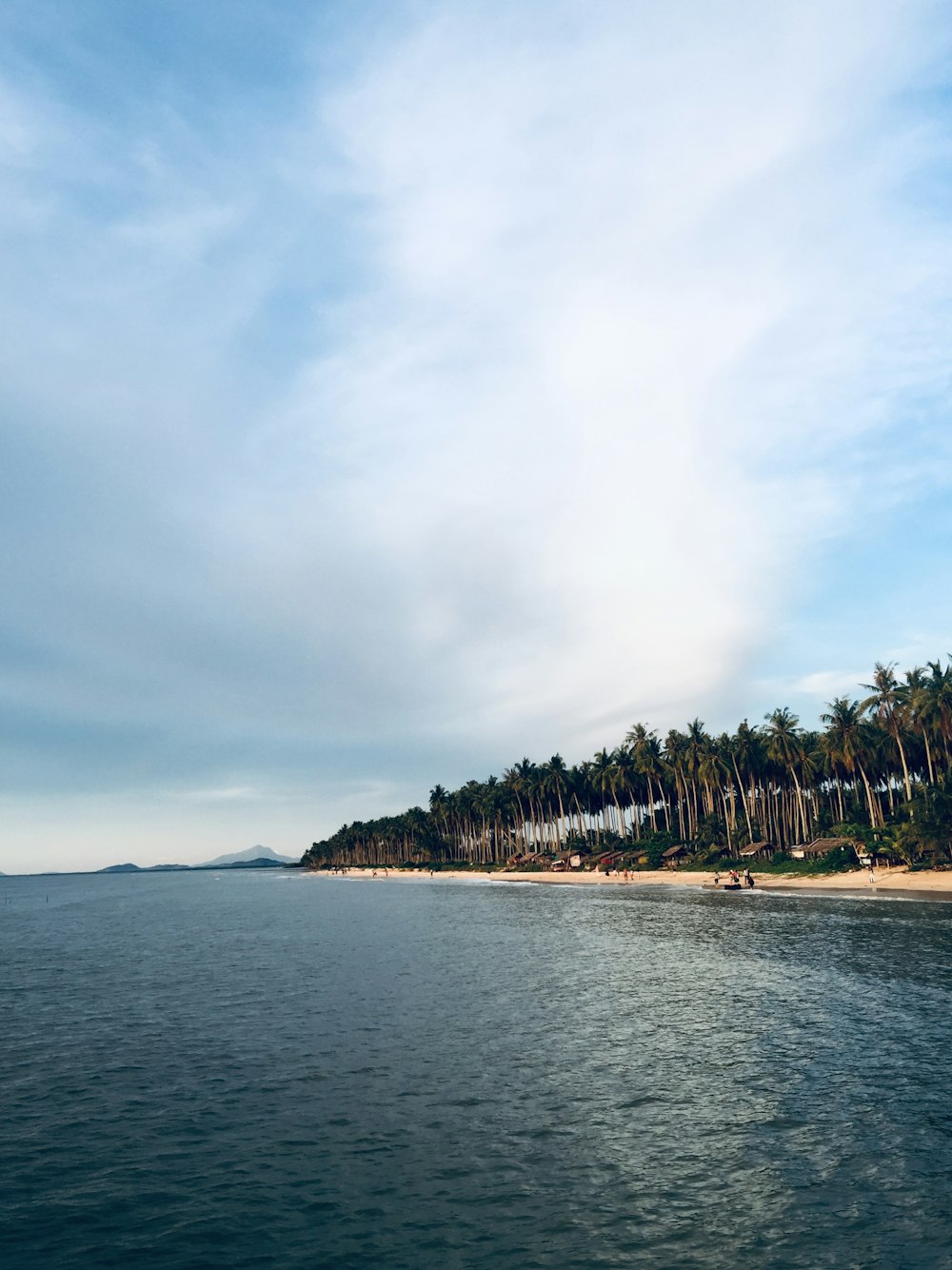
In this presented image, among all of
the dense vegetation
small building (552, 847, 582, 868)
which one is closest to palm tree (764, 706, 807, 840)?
the dense vegetation

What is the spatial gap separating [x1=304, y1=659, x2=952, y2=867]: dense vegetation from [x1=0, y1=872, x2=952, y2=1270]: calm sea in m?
51.7

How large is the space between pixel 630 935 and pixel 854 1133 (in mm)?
39399

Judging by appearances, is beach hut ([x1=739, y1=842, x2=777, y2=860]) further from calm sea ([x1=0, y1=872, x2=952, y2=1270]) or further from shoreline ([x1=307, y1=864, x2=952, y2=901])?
calm sea ([x1=0, y1=872, x2=952, y2=1270])

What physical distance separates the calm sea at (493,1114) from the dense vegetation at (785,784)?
5170 centimetres

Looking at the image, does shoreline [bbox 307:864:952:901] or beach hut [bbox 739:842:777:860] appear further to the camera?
beach hut [bbox 739:842:777:860]

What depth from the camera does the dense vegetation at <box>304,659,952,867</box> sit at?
315ft

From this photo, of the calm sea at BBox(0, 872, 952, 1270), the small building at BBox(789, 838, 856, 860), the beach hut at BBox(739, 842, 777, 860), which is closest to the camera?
the calm sea at BBox(0, 872, 952, 1270)

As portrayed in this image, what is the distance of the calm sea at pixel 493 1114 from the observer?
50.4ft

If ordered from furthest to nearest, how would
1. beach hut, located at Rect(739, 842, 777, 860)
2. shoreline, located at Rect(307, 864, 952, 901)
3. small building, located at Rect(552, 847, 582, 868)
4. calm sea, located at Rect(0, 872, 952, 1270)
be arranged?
small building, located at Rect(552, 847, 582, 868) → beach hut, located at Rect(739, 842, 777, 860) → shoreline, located at Rect(307, 864, 952, 901) → calm sea, located at Rect(0, 872, 952, 1270)

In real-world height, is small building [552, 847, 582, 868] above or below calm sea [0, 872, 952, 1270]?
below

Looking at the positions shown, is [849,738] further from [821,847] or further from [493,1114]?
[493,1114]

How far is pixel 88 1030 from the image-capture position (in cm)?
3353

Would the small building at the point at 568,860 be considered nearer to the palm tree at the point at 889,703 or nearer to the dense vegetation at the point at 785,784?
the dense vegetation at the point at 785,784

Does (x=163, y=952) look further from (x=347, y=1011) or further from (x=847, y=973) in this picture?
(x=847, y=973)
